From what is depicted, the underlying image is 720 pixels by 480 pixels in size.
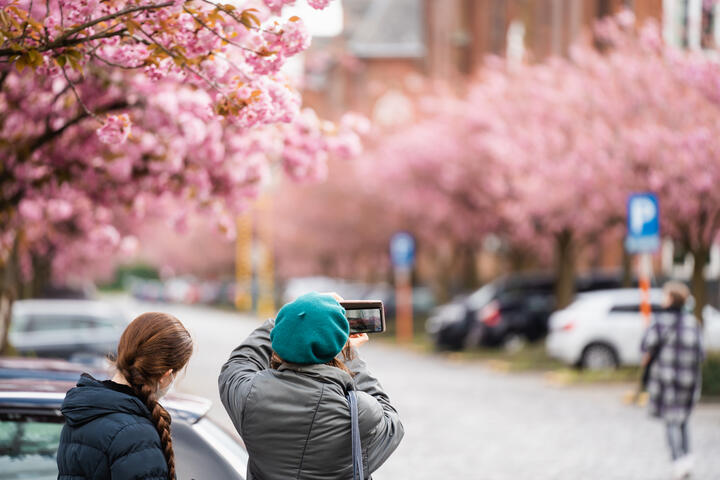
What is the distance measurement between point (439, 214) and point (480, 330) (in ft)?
14.3

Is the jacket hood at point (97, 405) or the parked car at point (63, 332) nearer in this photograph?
the jacket hood at point (97, 405)

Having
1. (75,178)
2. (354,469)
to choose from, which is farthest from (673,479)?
(354,469)

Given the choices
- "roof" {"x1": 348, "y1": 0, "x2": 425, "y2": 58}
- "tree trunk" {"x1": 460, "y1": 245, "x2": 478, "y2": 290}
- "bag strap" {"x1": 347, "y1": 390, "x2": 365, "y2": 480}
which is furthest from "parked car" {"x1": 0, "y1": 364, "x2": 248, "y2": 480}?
"roof" {"x1": 348, "y1": 0, "x2": 425, "y2": 58}

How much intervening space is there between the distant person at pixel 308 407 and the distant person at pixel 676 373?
23.0ft

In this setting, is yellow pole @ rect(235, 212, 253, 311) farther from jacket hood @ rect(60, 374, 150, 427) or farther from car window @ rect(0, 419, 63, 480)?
jacket hood @ rect(60, 374, 150, 427)

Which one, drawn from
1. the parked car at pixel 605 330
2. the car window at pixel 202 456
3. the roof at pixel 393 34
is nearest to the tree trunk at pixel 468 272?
the parked car at pixel 605 330

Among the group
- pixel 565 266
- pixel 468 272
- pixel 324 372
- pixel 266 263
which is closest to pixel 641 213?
pixel 565 266

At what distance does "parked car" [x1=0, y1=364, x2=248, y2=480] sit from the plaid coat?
6.54 metres

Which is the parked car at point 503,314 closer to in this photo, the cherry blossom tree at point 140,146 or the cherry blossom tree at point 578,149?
the cherry blossom tree at point 578,149

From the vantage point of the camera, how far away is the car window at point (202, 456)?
11.8 feet

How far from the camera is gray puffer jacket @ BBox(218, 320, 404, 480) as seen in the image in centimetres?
319

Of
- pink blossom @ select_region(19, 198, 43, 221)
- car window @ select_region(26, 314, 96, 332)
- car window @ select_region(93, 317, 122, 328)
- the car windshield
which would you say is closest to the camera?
pink blossom @ select_region(19, 198, 43, 221)

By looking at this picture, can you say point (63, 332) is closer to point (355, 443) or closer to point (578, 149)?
point (578, 149)

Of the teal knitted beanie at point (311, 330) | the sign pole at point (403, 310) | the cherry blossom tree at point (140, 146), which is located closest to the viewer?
the teal knitted beanie at point (311, 330)
